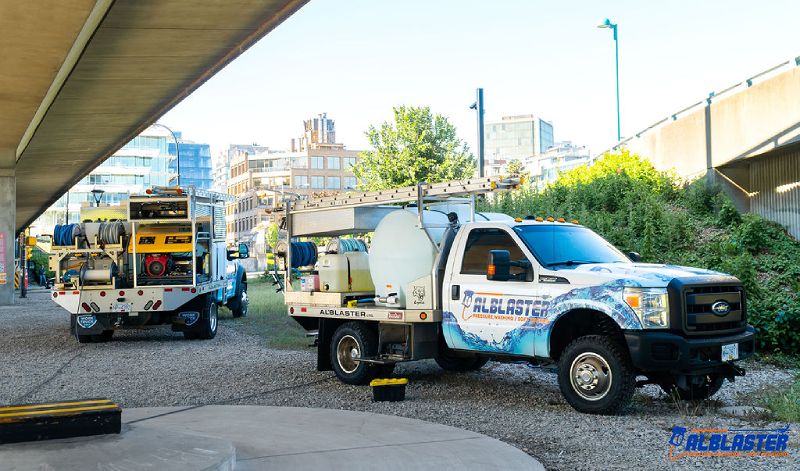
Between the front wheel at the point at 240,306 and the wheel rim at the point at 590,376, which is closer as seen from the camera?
the wheel rim at the point at 590,376

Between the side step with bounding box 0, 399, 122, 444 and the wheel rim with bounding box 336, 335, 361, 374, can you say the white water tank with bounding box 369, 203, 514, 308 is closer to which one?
the wheel rim with bounding box 336, 335, 361, 374

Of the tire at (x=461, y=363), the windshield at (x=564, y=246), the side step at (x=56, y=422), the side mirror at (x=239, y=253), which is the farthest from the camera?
the side mirror at (x=239, y=253)

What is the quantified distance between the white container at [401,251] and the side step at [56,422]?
16.5ft

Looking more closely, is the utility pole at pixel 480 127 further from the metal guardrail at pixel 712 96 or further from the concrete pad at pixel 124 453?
the concrete pad at pixel 124 453

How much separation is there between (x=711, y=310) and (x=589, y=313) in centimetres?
133

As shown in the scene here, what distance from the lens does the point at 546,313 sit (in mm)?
10438

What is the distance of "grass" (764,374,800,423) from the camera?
9.38 metres

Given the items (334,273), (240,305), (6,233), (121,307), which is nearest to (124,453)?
(334,273)

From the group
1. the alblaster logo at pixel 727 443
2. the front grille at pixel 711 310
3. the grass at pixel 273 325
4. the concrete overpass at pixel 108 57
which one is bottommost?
the grass at pixel 273 325

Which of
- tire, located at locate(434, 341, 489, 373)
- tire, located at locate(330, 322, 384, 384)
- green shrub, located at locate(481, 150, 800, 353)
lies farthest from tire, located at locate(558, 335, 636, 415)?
green shrub, located at locate(481, 150, 800, 353)

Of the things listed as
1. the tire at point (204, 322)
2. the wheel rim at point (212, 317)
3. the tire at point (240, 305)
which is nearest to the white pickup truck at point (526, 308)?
the tire at point (204, 322)

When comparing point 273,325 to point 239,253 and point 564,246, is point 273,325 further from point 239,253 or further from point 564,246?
point 564,246

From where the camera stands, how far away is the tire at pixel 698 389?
1054cm

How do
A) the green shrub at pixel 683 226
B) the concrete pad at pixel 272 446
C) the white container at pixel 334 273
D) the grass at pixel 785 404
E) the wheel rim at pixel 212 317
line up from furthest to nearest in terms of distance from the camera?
1. the wheel rim at pixel 212 317
2. the green shrub at pixel 683 226
3. the white container at pixel 334 273
4. the grass at pixel 785 404
5. the concrete pad at pixel 272 446
